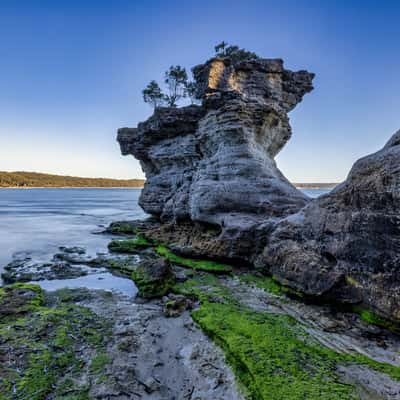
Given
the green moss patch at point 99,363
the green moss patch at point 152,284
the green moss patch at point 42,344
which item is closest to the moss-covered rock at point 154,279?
the green moss patch at point 152,284

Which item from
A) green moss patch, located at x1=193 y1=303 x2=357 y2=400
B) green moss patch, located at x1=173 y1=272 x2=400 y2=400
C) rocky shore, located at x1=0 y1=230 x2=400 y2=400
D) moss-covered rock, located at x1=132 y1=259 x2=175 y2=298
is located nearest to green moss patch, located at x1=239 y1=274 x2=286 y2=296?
rocky shore, located at x1=0 y1=230 x2=400 y2=400

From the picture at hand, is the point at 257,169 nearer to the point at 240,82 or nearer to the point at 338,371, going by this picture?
the point at 240,82

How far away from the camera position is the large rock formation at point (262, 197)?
7.14 metres

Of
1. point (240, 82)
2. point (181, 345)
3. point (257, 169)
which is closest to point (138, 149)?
point (240, 82)

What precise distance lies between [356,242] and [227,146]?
34.7 ft

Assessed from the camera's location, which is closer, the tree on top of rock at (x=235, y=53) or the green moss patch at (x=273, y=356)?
the green moss patch at (x=273, y=356)

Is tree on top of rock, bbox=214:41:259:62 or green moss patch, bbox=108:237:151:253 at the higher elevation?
tree on top of rock, bbox=214:41:259:62

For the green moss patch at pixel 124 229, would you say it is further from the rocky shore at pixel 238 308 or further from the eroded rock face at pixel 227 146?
the rocky shore at pixel 238 308

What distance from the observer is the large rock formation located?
7.14 meters

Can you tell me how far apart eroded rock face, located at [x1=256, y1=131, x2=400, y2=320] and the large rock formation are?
0.03 meters

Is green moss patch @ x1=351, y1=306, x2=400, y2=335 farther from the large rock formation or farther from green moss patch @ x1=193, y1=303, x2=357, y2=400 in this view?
green moss patch @ x1=193, y1=303, x2=357, y2=400

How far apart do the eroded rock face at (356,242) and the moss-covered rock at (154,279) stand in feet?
14.2

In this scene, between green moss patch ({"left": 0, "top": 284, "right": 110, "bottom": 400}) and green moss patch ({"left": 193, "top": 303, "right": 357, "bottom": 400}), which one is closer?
green moss patch ({"left": 193, "top": 303, "right": 357, "bottom": 400})

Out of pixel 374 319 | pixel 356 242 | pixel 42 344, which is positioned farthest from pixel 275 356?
pixel 42 344
